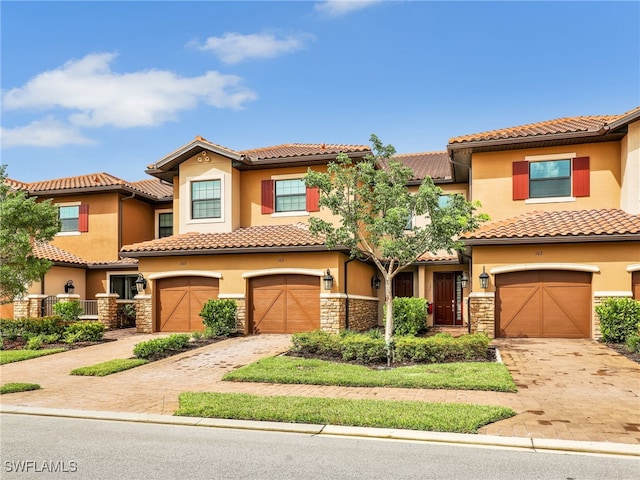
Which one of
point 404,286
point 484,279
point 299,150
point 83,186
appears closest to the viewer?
point 484,279

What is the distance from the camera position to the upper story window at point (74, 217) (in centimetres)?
2641

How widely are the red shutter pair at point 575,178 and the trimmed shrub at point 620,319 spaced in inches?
184

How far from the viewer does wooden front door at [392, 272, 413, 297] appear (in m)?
25.3

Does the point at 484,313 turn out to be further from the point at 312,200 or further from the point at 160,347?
the point at 160,347

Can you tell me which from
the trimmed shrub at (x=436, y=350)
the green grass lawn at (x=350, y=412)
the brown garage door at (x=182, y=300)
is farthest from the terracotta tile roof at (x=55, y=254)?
the green grass lawn at (x=350, y=412)

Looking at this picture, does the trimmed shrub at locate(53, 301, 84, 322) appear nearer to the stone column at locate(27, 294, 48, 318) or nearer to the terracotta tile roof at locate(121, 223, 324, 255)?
the stone column at locate(27, 294, 48, 318)

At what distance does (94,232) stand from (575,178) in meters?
21.3

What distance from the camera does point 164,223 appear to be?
28859 mm

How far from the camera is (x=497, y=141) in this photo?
19578mm

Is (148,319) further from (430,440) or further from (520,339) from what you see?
(430,440)

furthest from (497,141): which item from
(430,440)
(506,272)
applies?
(430,440)

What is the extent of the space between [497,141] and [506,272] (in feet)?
16.1

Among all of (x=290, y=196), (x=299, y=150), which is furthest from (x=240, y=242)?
(x=299, y=150)

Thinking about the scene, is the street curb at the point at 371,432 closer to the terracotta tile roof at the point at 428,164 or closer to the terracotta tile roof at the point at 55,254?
the terracotta tile roof at the point at 55,254
